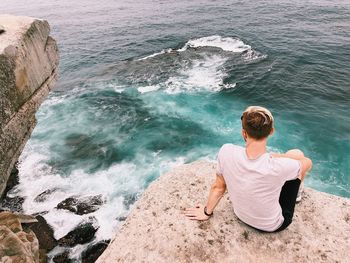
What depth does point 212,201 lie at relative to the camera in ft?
16.8

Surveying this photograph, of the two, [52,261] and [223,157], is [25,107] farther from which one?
[223,157]

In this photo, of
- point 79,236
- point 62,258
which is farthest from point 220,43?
point 62,258

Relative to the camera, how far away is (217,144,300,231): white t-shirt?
4262 millimetres

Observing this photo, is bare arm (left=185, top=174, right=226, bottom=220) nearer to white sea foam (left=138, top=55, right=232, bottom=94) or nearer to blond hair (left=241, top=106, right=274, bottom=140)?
blond hair (left=241, top=106, right=274, bottom=140)

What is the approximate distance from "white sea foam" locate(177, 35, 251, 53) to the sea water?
106mm

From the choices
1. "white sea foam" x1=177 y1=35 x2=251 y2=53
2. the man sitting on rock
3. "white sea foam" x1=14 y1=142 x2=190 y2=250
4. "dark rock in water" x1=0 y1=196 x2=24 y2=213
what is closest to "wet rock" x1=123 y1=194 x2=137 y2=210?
"white sea foam" x1=14 y1=142 x2=190 y2=250

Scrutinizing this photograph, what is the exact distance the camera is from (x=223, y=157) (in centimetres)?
462

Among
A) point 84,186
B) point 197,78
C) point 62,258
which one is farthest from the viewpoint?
point 197,78

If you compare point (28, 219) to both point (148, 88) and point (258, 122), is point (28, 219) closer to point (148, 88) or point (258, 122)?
point (258, 122)

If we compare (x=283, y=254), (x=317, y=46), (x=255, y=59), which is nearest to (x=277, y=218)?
(x=283, y=254)

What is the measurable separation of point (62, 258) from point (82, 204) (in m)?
2.87

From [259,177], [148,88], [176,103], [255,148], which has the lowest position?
[176,103]

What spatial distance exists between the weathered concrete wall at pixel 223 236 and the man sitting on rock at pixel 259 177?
0.32 metres

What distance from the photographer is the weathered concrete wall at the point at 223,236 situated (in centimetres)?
478
